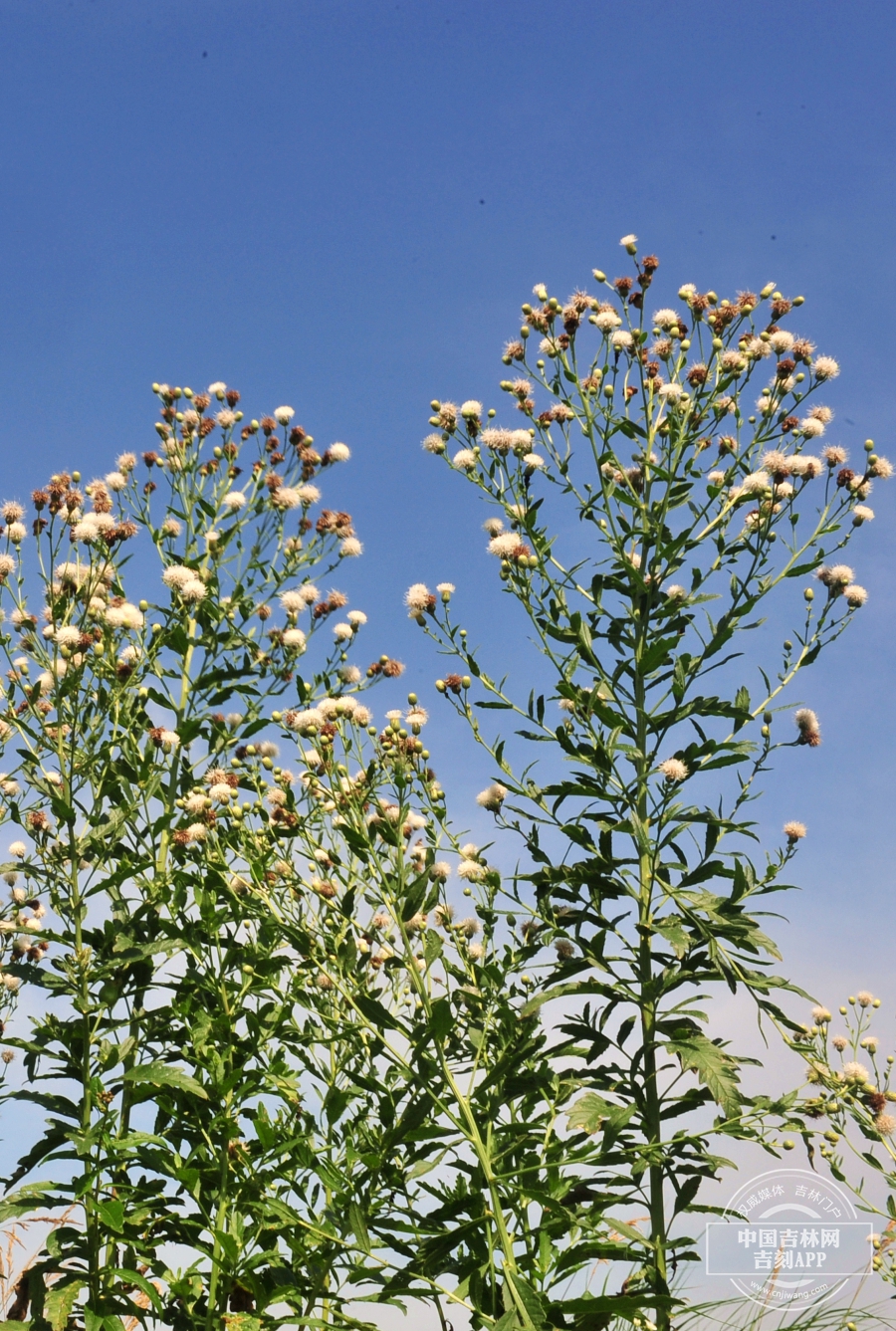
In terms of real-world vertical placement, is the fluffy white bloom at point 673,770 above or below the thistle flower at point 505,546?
below

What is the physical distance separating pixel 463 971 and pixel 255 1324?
129 cm

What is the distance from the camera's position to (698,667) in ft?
14.7

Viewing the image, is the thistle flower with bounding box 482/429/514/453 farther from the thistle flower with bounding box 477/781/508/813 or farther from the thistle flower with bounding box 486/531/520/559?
the thistle flower with bounding box 477/781/508/813

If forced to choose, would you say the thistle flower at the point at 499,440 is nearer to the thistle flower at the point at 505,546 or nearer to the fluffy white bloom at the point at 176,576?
the thistle flower at the point at 505,546

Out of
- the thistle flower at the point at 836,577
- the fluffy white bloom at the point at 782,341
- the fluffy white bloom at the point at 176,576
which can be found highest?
the fluffy white bloom at the point at 782,341

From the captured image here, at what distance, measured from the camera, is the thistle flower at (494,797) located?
448 centimetres

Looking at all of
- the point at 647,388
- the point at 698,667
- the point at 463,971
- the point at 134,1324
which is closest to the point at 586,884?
the point at 463,971

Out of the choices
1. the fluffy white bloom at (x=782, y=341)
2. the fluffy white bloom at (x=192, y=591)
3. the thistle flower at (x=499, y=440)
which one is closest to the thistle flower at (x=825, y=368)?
the fluffy white bloom at (x=782, y=341)

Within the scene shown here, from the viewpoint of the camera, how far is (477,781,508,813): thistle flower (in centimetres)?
448

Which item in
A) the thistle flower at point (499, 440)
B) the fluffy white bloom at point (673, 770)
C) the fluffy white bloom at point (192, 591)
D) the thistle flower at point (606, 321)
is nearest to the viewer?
the fluffy white bloom at point (673, 770)

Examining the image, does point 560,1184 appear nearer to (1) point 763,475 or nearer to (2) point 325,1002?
(2) point 325,1002

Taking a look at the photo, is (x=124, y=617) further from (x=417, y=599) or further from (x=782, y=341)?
(x=782, y=341)

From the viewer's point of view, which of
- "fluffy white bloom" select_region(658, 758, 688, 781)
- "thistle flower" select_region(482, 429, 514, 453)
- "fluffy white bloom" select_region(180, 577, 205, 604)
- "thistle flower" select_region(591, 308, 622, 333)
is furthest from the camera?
"fluffy white bloom" select_region(180, 577, 205, 604)

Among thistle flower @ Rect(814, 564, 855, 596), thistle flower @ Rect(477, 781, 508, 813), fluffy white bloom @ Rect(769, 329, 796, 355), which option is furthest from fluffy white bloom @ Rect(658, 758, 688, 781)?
fluffy white bloom @ Rect(769, 329, 796, 355)
